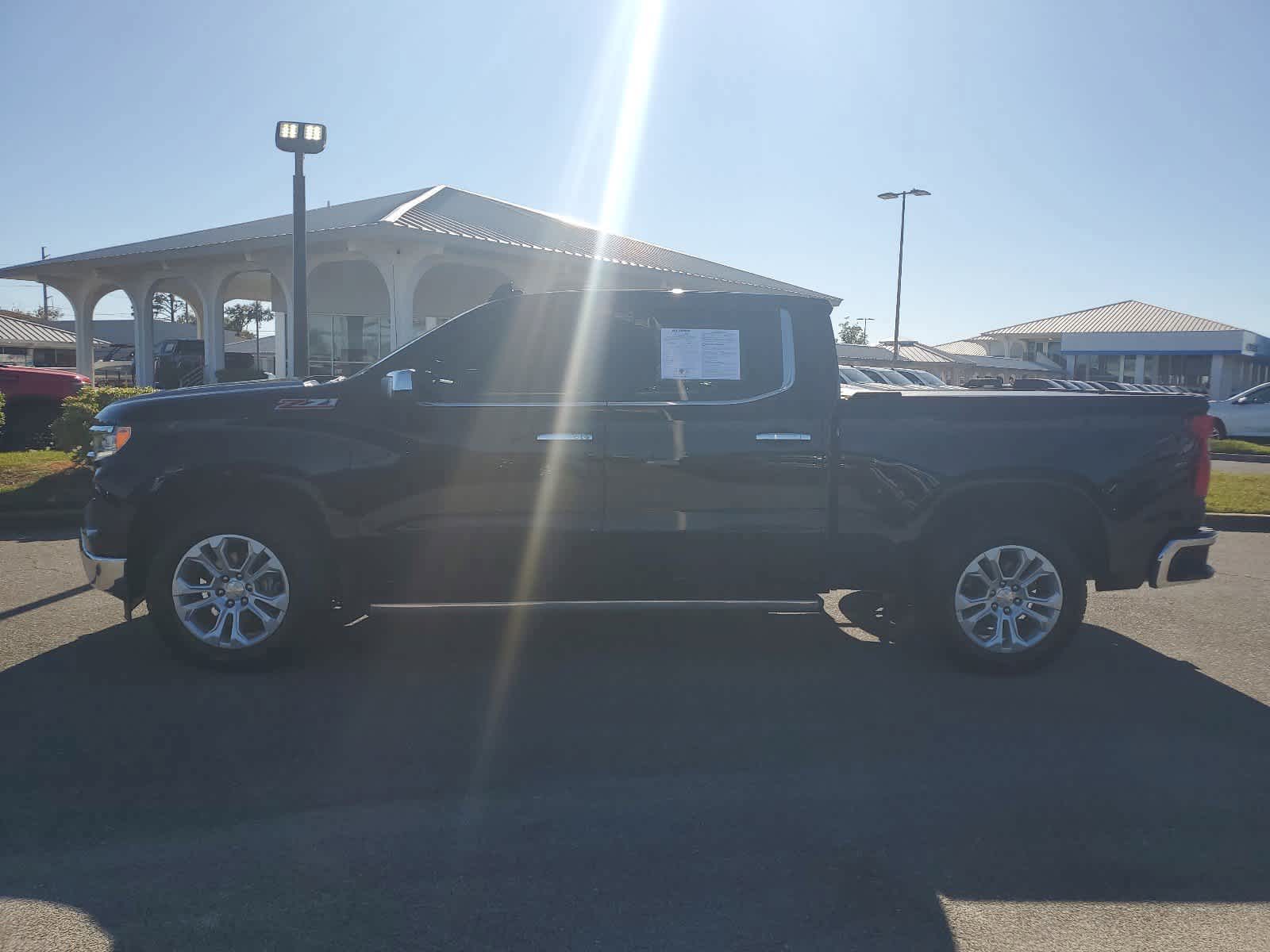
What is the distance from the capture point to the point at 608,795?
150 inches

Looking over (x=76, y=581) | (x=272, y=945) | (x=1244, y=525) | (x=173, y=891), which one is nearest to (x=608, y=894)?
(x=272, y=945)

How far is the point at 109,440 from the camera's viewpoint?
532cm

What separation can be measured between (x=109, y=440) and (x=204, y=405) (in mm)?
549

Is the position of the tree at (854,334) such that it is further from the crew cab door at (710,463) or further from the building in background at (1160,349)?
the crew cab door at (710,463)

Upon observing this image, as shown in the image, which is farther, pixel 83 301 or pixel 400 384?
pixel 83 301

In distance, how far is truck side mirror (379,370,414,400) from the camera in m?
5.03

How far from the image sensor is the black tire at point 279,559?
5.18 m

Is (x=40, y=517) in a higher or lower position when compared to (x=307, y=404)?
lower

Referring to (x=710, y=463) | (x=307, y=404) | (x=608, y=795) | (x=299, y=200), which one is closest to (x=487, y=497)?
(x=307, y=404)

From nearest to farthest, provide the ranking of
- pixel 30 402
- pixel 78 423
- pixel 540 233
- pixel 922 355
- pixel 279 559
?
pixel 279 559 < pixel 78 423 < pixel 30 402 < pixel 540 233 < pixel 922 355

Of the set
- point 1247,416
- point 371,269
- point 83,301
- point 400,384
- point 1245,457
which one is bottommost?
point 1245,457

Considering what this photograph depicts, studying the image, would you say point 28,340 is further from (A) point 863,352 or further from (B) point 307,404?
(B) point 307,404

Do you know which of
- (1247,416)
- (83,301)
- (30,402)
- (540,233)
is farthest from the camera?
(83,301)

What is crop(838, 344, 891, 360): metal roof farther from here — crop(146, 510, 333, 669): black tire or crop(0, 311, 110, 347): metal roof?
crop(146, 510, 333, 669): black tire
